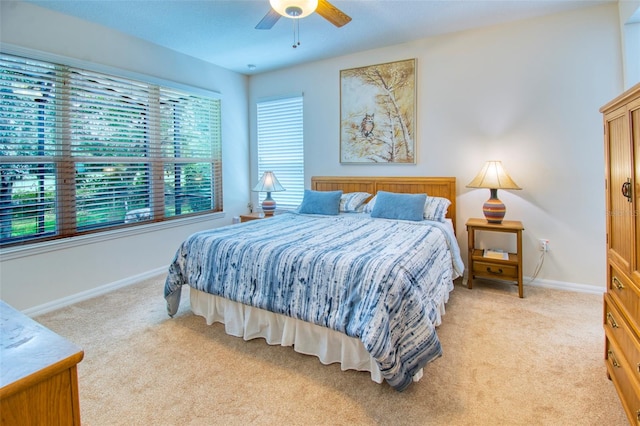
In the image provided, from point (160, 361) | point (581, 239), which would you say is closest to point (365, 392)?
point (160, 361)

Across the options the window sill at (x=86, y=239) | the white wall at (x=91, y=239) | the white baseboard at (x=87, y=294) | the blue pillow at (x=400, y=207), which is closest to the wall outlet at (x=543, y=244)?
the blue pillow at (x=400, y=207)

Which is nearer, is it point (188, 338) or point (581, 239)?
point (188, 338)

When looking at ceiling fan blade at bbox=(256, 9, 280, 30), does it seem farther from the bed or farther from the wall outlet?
the wall outlet

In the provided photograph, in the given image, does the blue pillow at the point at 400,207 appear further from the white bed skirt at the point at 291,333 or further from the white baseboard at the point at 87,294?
the white baseboard at the point at 87,294

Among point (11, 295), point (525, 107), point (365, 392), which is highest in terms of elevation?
point (525, 107)

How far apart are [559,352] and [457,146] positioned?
2.24 meters

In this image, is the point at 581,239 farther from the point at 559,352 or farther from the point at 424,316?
the point at 424,316

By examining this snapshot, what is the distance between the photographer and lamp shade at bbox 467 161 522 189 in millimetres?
3299

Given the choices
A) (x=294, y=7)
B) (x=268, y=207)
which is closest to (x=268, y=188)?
(x=268, y=207)

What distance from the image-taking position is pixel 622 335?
1665mm

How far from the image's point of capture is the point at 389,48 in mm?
4023

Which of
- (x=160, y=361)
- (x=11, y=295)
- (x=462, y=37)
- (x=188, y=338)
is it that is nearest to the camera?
(x=160, y=361)

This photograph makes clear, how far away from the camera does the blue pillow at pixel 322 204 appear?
3865mm

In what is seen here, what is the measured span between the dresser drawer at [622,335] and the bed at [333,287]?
815mm
